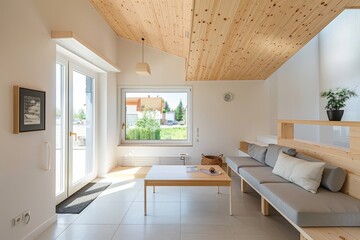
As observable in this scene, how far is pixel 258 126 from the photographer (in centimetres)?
541

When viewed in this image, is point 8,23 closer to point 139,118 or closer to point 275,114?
point 139,118

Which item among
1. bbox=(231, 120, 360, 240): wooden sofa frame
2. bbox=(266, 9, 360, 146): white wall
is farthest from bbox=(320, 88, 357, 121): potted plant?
bbox=(231, 120, 360, 240): wooden sofa frame

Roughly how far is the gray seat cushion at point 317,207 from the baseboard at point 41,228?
254 centimetres

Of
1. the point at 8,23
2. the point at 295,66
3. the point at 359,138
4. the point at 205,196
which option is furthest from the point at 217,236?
the point at 295,66

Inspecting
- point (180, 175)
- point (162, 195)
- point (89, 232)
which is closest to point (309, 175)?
point (180, 175)

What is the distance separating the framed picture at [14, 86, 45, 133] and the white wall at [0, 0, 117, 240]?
2.1 inches

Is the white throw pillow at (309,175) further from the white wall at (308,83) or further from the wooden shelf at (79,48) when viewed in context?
the wooden shelf at (79,48)

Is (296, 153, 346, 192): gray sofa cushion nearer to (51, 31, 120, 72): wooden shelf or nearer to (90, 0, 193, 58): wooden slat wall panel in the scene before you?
(90, 0, 193, 58): wooden slat wall panel

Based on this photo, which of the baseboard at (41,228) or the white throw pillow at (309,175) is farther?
the white throw pillow at (309,175)

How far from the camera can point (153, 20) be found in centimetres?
388

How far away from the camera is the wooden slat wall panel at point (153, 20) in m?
3.36

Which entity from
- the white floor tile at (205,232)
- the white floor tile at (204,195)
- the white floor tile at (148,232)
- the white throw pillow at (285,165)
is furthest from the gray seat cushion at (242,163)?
the white floor tile at (148,232)

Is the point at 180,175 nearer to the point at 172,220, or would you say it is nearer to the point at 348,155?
the point at 172,220

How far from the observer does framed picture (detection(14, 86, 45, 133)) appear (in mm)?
2080
